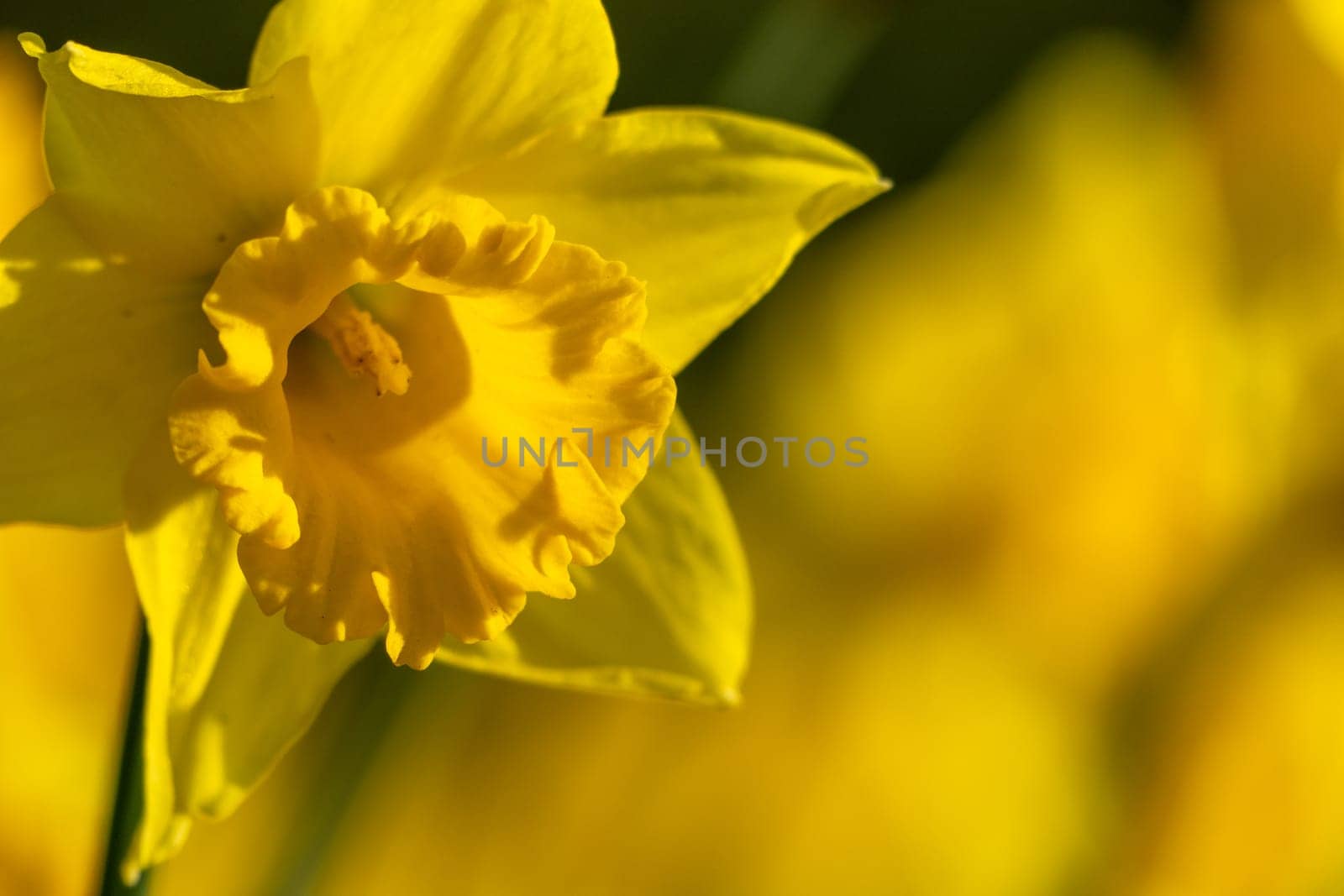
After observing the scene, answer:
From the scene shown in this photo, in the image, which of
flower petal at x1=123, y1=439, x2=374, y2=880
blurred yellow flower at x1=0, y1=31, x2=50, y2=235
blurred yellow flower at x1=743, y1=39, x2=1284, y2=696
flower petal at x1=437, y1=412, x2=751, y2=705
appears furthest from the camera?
blurred yellow flower at x1=743, y1=39, x2=1284, y2=696

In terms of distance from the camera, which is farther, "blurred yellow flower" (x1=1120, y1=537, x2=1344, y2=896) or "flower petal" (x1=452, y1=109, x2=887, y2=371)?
"blurred yellow flower" (x1=1120, y1=537, x2=1344, y2=896)

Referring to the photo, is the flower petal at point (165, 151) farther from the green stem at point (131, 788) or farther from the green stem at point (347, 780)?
the green stem at point (347, 780)

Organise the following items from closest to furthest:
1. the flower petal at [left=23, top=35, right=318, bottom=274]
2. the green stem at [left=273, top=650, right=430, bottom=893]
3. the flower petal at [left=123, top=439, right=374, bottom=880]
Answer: the flower petal at [left=23, top=35, right=318, bottom=274] < the flower petal at [left=123, top=439, right=374, bottom=880] < the green stem at [left=273, top=650, right=430, bottom=893]

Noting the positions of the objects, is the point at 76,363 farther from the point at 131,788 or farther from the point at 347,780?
the point at 347,780

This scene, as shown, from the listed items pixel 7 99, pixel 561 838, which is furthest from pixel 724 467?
pixel 7 99

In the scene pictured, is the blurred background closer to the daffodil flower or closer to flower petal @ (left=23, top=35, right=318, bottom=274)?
the daffodil flower

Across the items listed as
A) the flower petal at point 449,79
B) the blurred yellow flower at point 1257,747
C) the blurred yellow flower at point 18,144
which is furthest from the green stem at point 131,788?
the blurred yellow flower at point 1257,747

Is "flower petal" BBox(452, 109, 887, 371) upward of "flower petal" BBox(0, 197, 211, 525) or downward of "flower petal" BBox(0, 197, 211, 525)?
upward

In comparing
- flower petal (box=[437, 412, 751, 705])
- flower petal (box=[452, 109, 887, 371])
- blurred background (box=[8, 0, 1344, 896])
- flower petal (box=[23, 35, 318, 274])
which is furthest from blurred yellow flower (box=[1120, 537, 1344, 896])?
flower petal (box=[23, 35, 318, 274])
